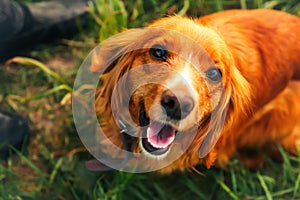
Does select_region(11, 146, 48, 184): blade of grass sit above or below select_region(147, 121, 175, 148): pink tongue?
below

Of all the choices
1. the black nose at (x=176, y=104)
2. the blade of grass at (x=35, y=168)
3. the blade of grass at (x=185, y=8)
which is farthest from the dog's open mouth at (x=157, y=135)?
the blade of grass at (x=185, y=8)

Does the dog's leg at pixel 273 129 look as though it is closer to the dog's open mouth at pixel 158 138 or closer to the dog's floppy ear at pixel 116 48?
the dog's open mouth at pixel 158 138

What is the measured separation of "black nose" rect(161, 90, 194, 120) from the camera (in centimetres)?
211

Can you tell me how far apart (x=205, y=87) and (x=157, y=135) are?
0.98 ft

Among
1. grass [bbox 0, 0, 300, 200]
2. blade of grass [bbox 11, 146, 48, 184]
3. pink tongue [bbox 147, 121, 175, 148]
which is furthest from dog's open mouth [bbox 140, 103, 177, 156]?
blade of grass [bbox 11, 146, 48, 184]

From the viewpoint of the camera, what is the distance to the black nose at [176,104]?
2.11m

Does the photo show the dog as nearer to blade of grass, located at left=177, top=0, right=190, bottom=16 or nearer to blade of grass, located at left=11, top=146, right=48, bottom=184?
blade of grass, located at left=11, top=146, right=48, bottom=184

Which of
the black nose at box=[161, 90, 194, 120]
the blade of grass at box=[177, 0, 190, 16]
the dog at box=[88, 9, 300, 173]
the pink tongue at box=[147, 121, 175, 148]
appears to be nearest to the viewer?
the black nose at box=[161, 90, 194, 120]

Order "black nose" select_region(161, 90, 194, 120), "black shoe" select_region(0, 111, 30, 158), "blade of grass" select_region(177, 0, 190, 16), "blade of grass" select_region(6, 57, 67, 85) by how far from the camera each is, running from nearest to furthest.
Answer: "black nose" select_region(161, 90, 194, 120) → "black shoe" select_region(0, 111, 30, 158) → "blade of grass" select_region(6, 57, 67, 85) → "blade of grass" select_region(177, 0, 190, 16)

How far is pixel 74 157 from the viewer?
3.08m

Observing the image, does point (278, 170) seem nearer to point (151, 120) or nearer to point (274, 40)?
point (274, 40)

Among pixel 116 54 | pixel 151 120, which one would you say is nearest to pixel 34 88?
pixel 116 54

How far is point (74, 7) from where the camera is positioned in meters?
3.63

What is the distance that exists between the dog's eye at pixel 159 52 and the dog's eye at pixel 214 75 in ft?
0.60
